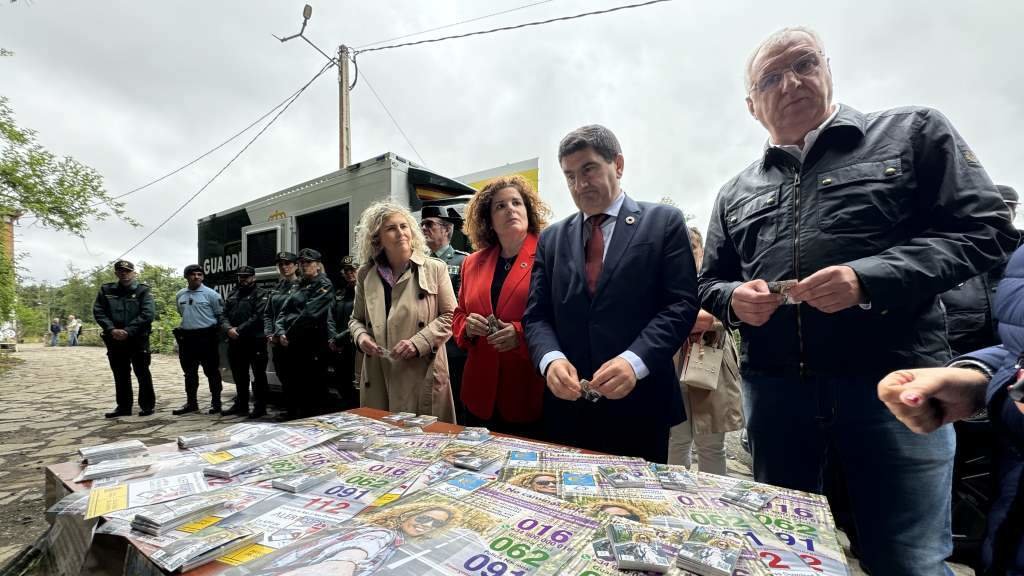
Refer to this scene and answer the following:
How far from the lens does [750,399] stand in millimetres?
1312

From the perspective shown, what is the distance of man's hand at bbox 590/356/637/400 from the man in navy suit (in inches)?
5.0

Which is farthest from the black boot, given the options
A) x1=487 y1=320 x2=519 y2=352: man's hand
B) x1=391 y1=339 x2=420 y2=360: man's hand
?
x1=487 y1=320 x2=519 y2=352: man's hand

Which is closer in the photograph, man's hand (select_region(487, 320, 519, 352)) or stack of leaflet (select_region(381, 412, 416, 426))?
stack of leaflet (select_region(381, 412, 416, 426))

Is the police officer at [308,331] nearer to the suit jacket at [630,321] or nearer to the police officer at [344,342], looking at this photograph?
the police officer at [344,342]

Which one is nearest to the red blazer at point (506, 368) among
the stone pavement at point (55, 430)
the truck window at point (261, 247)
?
the stone pavement at point (55, 430)

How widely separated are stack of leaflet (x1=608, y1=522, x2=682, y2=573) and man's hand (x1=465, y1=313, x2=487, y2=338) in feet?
3.80

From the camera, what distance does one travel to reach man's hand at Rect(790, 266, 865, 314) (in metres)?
0.99

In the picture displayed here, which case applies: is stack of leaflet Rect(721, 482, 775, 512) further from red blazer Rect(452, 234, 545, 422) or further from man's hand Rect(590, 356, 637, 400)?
red blazer Rect(452, 234, 545, 422)

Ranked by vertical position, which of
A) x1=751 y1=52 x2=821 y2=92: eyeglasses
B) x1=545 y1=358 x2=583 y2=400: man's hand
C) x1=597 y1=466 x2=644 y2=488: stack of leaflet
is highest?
x1=751 y1=52 x2=821 y2=92: eyeglasses

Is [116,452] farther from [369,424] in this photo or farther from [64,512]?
[369,424]

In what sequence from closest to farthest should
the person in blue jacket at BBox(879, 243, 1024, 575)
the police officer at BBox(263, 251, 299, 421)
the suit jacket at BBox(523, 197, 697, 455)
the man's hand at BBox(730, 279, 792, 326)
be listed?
the person in blue jacket at BBox(879, 243, 1024, 575) < the man's hand at BBox(730, 279, 792, 326) < the suit jacket at BBox(523, 197, 697, 455) < the police officer at BBox(263, 251, 299, 421)

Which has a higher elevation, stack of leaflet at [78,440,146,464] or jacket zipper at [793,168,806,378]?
jacket zipper at [793,168,806,378]

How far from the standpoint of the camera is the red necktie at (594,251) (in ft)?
5.10

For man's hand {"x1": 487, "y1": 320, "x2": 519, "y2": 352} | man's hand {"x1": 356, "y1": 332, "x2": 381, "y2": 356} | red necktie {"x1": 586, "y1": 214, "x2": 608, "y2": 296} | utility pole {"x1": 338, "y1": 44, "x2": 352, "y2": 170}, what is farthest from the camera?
utility pole {"x1": 338, "y1": 44, "x2": 352, "y2": 170}
